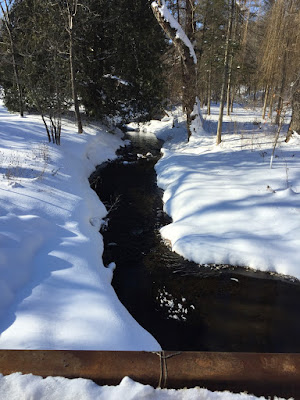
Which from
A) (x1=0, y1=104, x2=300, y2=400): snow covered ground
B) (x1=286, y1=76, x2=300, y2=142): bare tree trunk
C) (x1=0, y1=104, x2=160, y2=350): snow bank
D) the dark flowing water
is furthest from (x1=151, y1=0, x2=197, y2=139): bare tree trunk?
the dark flowing water

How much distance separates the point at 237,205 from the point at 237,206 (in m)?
0.06

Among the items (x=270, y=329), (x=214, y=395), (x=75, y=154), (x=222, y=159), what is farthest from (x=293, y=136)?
(x=214, y=395)

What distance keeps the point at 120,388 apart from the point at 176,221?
20.1 feet

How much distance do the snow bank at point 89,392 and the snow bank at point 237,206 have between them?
462 centimetres

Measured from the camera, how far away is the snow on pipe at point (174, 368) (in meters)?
1.58

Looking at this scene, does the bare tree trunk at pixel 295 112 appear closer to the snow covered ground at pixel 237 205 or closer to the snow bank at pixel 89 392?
the snow covered ground at pixel 237 205

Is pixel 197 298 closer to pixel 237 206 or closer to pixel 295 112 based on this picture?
pixel 237 206

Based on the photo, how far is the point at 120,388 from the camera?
1524mm

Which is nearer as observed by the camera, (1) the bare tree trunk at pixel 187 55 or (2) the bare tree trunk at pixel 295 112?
(2) the bare tree trunk at pixel 295 112

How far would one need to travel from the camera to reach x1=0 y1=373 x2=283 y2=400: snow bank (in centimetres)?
148

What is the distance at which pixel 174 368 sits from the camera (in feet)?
5.40

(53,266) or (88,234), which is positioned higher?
(53,266)

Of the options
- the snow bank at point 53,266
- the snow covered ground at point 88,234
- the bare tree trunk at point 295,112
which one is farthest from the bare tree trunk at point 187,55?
the snow bank at point 53,266

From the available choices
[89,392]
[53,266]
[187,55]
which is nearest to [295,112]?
[187,55]
